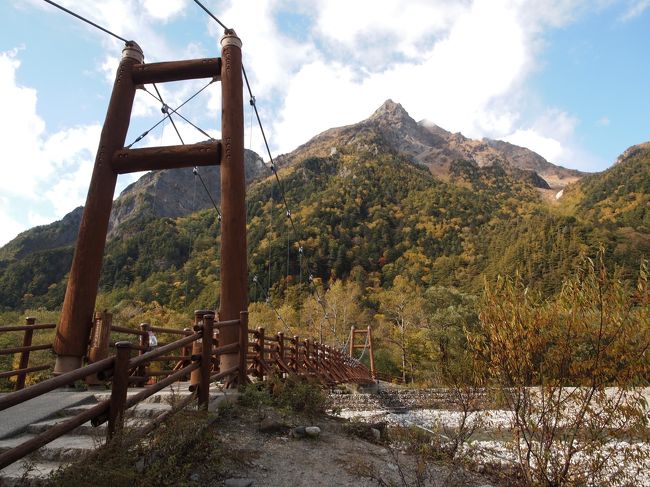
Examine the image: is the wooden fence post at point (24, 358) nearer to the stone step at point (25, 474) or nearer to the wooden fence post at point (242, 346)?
the wooden fence post at point (242, 346)

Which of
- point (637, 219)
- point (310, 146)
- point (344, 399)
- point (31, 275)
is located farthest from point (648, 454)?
point (310, 146)

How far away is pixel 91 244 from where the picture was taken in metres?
5.35

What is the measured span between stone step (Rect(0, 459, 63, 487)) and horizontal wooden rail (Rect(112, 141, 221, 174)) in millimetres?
3858

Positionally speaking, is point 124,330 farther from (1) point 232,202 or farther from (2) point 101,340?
(1) point 232,202

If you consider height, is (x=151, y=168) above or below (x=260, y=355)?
above

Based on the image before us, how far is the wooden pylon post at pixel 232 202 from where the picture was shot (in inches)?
208

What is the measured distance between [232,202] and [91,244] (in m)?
1.85

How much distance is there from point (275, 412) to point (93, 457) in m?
2.65

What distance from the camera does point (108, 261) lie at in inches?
2357

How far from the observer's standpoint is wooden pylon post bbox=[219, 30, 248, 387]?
527 cm

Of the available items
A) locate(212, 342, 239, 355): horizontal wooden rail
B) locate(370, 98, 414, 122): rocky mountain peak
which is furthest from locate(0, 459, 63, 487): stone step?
locate(370, 98, 414, 122): rocky mountain peak

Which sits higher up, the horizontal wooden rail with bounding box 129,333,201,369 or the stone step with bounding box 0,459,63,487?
the horizontal wooden rail with bounding box 129,333,201,369

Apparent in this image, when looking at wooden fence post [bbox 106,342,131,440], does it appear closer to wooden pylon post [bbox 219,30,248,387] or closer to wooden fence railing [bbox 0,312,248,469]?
wooden fence railing [bbox 0,312,248,469]

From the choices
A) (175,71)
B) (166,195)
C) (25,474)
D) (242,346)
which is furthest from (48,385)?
(166,195)
